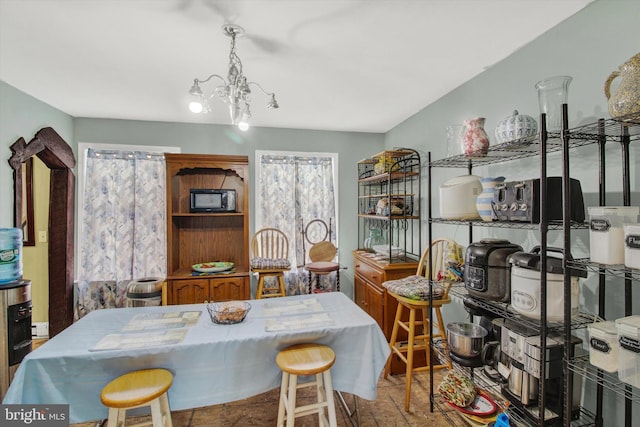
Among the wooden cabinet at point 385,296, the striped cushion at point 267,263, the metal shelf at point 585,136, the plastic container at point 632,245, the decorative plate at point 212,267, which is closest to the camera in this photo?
the plastic container at point 632,245

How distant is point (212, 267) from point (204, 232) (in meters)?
0.51

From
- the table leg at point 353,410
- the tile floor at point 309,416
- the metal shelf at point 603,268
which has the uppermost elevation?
the metal shelf at point 603,268

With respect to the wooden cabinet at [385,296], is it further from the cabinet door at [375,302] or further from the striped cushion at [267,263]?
the striped cushion at [267,263]

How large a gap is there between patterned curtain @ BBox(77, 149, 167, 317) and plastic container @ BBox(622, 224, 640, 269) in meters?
3.91

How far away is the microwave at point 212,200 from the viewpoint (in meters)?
3.41

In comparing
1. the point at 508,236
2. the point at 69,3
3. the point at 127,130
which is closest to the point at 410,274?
the point at 508,236

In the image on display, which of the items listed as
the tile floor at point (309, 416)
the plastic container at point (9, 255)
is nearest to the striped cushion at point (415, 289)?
the tile floor at point (309, 416)

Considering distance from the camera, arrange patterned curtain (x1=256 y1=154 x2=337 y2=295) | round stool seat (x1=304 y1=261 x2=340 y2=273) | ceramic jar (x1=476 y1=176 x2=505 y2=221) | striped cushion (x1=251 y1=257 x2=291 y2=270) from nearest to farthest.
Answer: ceramic jar (x1=476 y1=176 x2=505 y2=221), striped cushion (x1=251 y1=257 x2=291 y2=270), round stool seat (x1=304 y1=261 x2=340 y2=273), patterned curtain (x1=256 y1=154 x2=337 y2=295)

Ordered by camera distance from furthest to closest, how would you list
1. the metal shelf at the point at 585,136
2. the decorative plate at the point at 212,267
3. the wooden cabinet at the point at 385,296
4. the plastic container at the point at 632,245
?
1. the decorative plate at the point at 212,267
2. the wooden cabinet at the point at 385,296
3. the metal shelf at the point at 585,136
4. the plastic container at the point at 632,245

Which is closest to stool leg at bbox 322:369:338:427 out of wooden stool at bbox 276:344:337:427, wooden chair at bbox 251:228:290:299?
wooden stool at bbox 276:344:337:427

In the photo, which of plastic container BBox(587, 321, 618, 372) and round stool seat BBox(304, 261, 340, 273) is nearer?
plastic container BBox(587, 321, 618, 372)

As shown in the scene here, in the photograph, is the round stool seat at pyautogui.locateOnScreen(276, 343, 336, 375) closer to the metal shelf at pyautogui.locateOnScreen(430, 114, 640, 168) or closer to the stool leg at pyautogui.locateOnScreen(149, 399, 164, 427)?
the stool leg at pyautogui.locateOnScreen(149, 399, 164, 427)

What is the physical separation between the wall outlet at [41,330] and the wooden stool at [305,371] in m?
3.42

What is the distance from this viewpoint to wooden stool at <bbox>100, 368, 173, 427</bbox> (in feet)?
4.34
